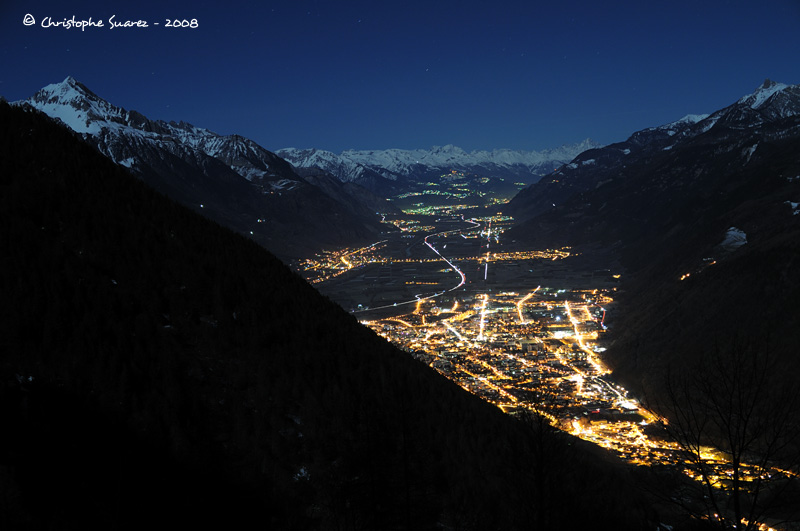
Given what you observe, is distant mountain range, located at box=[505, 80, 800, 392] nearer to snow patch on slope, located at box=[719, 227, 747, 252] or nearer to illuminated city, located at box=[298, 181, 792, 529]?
snow patch on slope, located at box=[719, 227, 747, 252]

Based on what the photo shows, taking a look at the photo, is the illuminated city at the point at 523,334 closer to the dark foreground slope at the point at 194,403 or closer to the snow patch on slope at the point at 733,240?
the dark foreground slope at the point at 194,403

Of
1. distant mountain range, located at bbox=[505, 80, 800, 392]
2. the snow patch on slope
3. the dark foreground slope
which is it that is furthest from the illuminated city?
the snow patch on slope

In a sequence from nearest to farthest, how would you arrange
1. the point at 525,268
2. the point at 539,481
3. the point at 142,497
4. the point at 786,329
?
the point at 142,497
the point at 539,481
the point at 786,329
the point at 525,268

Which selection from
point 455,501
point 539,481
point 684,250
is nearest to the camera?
point 539,481

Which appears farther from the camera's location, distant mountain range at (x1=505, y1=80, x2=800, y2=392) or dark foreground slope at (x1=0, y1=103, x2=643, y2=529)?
distant mountain range at (x1=505, y1=80, x2=800, y2=392)

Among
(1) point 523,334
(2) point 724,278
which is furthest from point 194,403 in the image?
(1) point 523,334

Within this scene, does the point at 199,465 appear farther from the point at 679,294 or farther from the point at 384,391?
the point at 679,294

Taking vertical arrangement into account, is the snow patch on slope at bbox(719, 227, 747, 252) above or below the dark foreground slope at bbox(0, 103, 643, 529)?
above

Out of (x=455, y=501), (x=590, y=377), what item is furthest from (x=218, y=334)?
(x=590, y=377)
